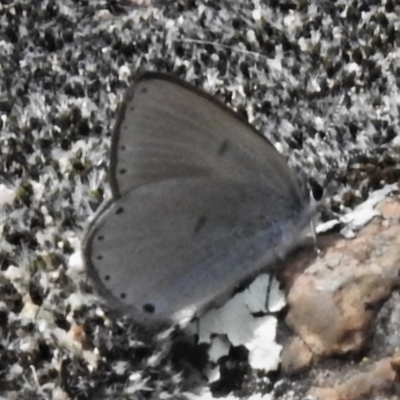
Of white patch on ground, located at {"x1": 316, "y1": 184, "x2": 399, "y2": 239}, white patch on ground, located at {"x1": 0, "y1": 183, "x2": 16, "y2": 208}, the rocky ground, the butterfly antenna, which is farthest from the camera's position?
the butterfly antenna

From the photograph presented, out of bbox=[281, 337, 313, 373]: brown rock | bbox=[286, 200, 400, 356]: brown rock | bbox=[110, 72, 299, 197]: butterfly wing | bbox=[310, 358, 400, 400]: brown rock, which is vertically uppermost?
bbox=[110, 72, 299, 197]: butterfly wing

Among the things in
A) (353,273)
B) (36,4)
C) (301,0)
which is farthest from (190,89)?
(36,4)

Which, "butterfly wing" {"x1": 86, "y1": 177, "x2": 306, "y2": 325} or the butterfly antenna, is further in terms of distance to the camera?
the butterfly antenna

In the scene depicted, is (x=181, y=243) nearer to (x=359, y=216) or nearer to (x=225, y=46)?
(x=359, y=216)

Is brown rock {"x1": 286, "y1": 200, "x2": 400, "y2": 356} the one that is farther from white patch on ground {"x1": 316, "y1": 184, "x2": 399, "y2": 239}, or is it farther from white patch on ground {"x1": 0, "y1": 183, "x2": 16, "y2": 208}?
white patch on ground {"x1": 0, "y1": 183, "x2": 16, "y2": 208}

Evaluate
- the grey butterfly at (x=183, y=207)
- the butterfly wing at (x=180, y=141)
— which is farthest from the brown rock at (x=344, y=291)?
the butterfly wing at (x=180, y=141)

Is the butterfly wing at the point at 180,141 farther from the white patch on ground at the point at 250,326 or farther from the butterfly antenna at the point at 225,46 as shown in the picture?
the butterfly antenna at the point at 225,46

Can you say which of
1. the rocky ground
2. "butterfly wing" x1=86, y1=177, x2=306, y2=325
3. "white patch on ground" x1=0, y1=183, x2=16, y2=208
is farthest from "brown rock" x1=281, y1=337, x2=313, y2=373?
"white patch on ground" x1=0, y1=183, x2=16, y2=208

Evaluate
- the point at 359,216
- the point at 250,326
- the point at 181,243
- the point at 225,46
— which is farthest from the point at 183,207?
the point at 225,46
